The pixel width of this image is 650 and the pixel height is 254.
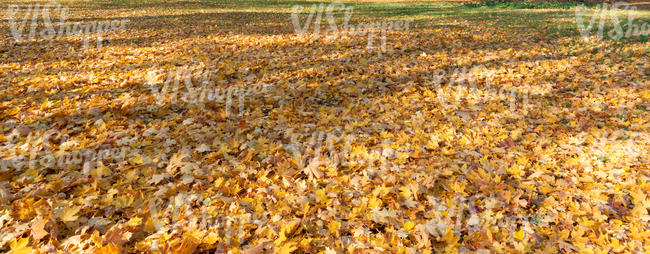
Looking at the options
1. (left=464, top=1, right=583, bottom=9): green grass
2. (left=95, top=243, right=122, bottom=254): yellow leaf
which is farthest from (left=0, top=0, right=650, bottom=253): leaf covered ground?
(left=464, top=1, right=583, bottom=9): green grass

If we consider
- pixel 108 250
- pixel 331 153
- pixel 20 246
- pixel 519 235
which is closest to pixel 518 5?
pixel 331 153

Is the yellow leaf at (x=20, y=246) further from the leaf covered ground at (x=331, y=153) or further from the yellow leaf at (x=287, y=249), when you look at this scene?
the yellow leaf at (x=287, y=249)

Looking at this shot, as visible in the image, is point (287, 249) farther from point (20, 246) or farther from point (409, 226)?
point (20, 246)

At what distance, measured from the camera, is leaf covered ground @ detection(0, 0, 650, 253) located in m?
2.81

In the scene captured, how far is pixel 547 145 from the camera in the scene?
4.17 m

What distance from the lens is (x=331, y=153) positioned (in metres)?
4.11

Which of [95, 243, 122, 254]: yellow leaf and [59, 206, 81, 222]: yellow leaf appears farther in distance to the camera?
[59, 206, 81, 222]: yellow leaf

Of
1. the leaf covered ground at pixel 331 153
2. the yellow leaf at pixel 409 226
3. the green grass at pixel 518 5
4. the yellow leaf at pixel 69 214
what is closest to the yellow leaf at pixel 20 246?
the leaf covered ground at pixel 331 153

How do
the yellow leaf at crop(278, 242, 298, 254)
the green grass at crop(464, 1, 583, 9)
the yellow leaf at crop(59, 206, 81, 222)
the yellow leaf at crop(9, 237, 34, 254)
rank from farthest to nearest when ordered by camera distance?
1. the green grass at crop(464, 1, 583, 9)
2. the yellow leaf at crop(59, 206, 81, 222)
3. the yellow leaf at crop(278, 242, 298, 254)
4. the yellow leaf at crop(9, 237, 34, 254)

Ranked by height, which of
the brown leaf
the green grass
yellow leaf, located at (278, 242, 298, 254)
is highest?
the green grass

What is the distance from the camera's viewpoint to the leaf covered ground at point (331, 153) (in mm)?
2811

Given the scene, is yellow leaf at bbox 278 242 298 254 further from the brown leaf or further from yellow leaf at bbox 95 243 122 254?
the brown leaf

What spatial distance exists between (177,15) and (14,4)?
10284 mm

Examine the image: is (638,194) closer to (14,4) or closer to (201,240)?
(201,240)
